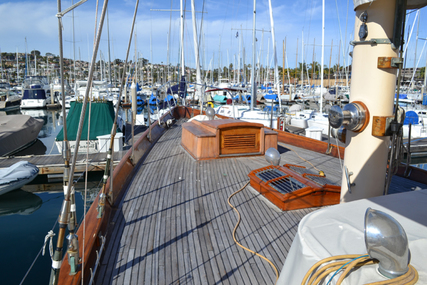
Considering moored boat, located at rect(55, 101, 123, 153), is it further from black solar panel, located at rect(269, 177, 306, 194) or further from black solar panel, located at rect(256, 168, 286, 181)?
black solar panel, located at rect(269, 177, 306, 194)

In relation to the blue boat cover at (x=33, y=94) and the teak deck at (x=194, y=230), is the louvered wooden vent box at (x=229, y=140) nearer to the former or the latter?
the teak deck at (x=194, y=230)

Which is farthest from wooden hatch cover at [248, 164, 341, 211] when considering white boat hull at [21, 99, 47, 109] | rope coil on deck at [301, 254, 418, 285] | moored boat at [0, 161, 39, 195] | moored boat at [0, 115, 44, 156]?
white boat hull at [21, 99, 47, 109]

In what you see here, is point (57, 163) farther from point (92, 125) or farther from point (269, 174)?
point (269, 174)

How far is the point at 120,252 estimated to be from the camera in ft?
10.5

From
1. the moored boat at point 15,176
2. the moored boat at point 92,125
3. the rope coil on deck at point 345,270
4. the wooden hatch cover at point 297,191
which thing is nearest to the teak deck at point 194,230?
the wooden hatch cover at point 297,191

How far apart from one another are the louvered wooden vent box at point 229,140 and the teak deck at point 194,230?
845 mm

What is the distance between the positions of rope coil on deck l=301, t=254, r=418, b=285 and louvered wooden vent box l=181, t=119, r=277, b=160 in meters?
5.34

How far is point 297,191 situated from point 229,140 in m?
2.97

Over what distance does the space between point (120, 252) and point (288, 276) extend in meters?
1.98

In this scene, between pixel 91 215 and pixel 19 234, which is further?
pixel 19 234

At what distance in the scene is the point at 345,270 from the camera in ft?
4.51

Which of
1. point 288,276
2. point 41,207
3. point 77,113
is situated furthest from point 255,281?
point 77,113

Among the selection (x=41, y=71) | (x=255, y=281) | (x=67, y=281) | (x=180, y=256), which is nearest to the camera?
(x=67, y=281)

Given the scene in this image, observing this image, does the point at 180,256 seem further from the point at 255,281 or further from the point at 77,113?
the point at 77,113
